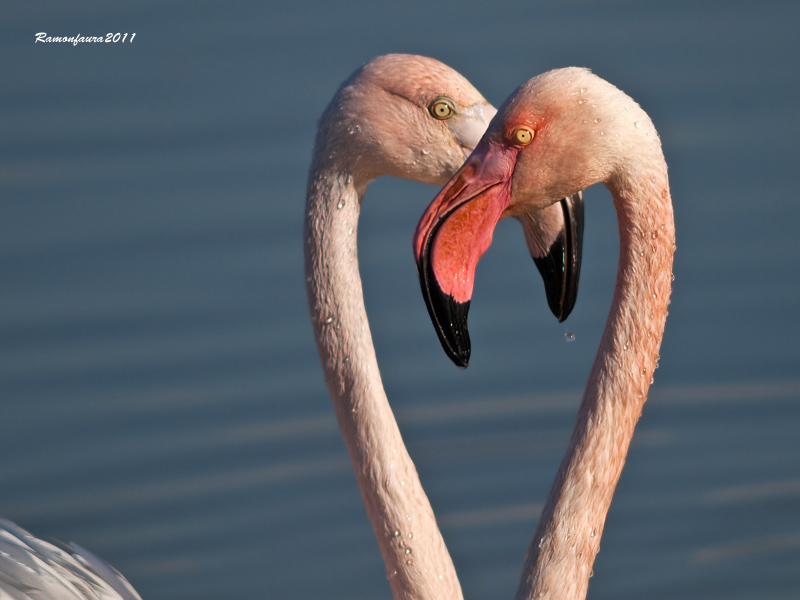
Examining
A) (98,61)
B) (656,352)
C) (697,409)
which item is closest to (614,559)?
(697,409)

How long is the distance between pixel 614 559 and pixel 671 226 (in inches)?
81.4

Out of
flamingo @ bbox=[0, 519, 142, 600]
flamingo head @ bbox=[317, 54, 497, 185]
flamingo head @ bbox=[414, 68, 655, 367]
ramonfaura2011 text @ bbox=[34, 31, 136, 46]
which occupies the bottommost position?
flamingo @ bbox=[0, 519, 142, 600]

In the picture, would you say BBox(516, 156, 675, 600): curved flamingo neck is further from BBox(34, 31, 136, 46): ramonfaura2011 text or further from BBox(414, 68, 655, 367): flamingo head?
BBox(34, 31, 136, 46): ramonfaura2011 text

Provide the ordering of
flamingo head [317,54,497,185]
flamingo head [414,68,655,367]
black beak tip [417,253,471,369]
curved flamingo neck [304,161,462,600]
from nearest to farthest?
flamingo head [414,68,655,367] → black beak tip [417,253,471,369] → flamingo head [317,54,497,185] → curved flamingo neck [304,161,462,600]

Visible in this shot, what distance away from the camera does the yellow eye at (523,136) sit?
2217 mm

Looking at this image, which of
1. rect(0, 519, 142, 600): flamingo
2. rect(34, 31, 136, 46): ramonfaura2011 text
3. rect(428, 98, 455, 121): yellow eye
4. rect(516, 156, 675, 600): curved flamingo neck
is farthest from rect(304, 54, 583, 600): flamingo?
rect(34, 31, 136, 46): ramonfaura2011 text

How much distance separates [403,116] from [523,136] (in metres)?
0.46

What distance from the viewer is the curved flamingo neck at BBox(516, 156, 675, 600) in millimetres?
2266

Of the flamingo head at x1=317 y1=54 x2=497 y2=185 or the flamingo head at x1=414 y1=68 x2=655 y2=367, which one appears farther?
the flamingo head at x1=317 y1=54 x2=497 y2=185

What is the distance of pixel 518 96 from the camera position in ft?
7.23

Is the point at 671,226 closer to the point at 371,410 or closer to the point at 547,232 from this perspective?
the point at 547,232

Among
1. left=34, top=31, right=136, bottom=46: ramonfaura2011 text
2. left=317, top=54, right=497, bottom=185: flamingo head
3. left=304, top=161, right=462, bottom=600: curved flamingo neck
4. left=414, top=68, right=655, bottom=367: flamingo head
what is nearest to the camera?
left=414, top=68, right=655, bottom=367: flamingo head

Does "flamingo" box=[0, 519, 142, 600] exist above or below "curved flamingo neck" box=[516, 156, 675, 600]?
below

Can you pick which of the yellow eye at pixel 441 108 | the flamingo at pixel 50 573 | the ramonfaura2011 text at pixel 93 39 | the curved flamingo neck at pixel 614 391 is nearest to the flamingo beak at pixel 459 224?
the curved flamingo neck at pixel 614 391
